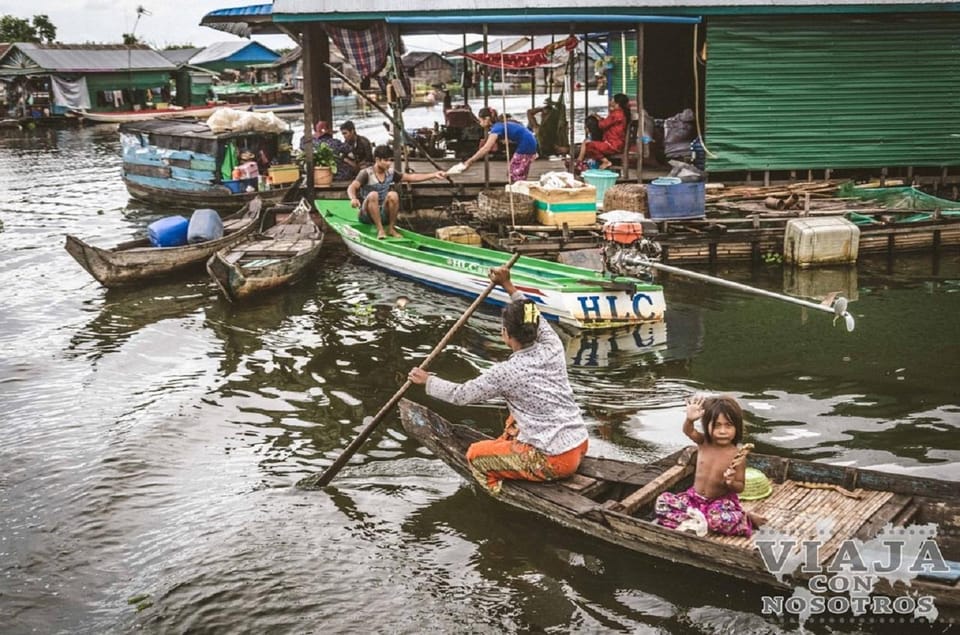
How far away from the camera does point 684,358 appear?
979 cm

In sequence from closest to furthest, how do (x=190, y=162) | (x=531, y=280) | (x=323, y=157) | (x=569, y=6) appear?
(x=531, y=280) → (x=569, y=6) → (x=323, y=157) → (x=190, y=162)

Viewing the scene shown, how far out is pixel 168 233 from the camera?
14.0 m

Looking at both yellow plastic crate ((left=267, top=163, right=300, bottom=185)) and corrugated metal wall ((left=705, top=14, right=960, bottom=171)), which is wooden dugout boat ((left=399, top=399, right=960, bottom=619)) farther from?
yellow plastic crate ((left=267, top=163, right=300, bottom=185))

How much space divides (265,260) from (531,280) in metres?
4.32

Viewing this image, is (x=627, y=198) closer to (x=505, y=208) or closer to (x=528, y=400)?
(x=505, y=208)

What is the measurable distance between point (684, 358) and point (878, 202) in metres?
6.31

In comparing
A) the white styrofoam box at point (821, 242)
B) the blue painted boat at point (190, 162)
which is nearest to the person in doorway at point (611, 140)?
the white styrofoam box at point (821, 242)

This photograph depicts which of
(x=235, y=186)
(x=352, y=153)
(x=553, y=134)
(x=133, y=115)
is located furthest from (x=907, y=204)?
(x=133, y=115)

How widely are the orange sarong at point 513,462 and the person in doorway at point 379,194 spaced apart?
23.9 feet

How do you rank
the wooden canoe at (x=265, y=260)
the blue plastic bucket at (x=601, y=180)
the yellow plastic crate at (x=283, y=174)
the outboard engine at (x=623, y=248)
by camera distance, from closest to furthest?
the outboard engine at (x=623, y=248) → the wooden canoe at (x=265, y=260) → the blue plastic bucket at (x=601, y=180) → the yellow plastic crate at (x=283, y=174)

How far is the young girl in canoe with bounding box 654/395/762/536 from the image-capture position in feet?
17.1

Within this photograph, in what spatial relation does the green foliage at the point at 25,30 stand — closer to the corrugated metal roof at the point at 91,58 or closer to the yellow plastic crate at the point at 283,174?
the corrugated metal roof at the point at 91,58

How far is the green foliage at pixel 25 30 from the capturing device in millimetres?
50094

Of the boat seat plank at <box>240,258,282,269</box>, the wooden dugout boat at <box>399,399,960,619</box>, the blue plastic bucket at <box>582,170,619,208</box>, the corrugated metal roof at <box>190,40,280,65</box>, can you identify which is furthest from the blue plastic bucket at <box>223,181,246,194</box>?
the corrugated metal roof at <box>190,40,280,65</box>
